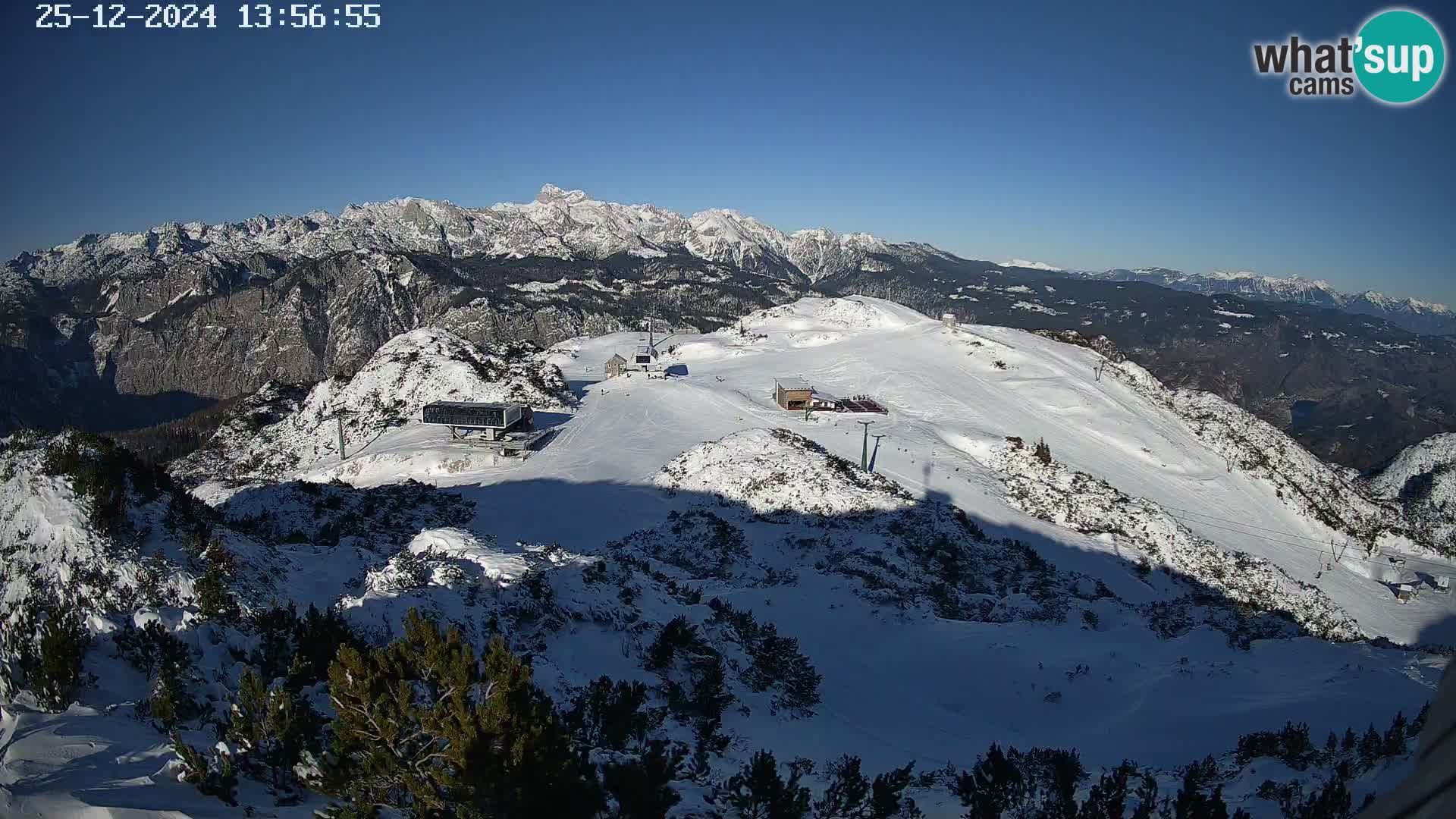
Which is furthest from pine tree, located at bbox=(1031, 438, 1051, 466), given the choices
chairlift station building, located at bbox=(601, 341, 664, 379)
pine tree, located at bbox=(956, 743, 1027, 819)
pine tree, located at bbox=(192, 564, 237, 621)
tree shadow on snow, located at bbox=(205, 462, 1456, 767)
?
pine tree, located at bbox=(192, 564, 237, 621)

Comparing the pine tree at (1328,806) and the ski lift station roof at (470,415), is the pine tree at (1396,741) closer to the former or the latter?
the pine tree at (1328,806)

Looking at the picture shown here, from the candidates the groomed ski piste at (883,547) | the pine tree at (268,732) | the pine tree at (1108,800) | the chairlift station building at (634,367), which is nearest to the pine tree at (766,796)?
the groomed ski piste at (883,547)

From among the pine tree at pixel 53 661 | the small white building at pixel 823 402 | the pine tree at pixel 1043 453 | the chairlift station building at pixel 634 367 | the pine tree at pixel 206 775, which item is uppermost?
the chairlift station building at pixel 634 367

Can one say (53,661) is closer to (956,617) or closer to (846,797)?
(846,797)

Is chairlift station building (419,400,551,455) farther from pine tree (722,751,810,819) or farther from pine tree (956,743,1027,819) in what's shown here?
pine tree (956,743,1027,819)

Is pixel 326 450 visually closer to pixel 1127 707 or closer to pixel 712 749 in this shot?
pixel 712 749

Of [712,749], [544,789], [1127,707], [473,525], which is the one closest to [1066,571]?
[1127,707]
